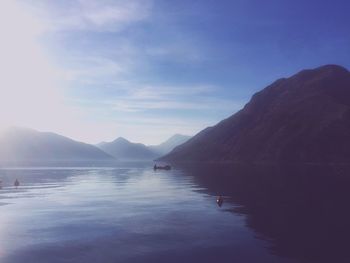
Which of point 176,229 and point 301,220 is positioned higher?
point 301,220

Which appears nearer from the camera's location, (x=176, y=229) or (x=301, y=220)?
(x=176, y=229)

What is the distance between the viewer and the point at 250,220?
68188mm

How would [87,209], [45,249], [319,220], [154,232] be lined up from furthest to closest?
[87,209] < [319,220] < [154,232] < [45,249]

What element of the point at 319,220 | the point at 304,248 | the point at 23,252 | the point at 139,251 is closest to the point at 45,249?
the point at 23,252

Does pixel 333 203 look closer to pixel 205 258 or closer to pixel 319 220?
pixel 319 220

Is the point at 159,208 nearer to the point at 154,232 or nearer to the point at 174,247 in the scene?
the point at 154,232

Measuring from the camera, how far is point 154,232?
57531mm

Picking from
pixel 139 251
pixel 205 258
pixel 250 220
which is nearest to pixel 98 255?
pixel 139 251

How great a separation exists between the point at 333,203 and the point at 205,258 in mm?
51628

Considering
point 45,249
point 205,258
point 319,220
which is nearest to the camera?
point 205,258

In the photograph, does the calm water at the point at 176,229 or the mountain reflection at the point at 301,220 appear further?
the mountain reflection at the point at 301,220

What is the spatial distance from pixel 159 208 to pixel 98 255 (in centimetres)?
3741

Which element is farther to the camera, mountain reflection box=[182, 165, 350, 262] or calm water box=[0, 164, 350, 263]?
mountain reflection box=[182, 165, 350, 262]

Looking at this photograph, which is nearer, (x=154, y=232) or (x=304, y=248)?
(x=304, y=248)
